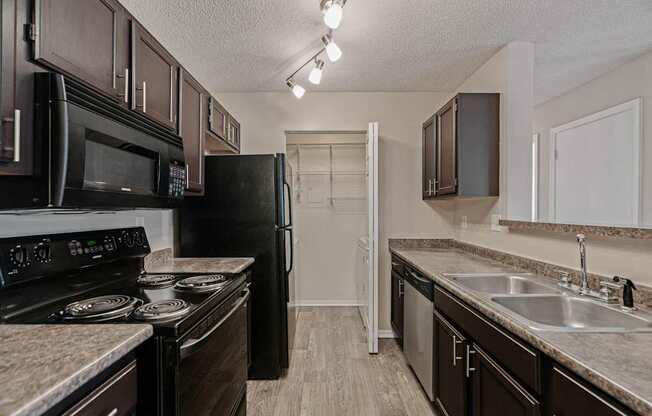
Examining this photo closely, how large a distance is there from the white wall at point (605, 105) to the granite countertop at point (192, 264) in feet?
10.3

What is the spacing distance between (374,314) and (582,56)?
2.73 metres

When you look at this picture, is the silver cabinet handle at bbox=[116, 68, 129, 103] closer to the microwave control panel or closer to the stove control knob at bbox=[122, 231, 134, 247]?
the microwave control panel

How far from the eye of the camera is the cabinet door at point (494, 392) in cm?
106

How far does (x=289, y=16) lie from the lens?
197 cm

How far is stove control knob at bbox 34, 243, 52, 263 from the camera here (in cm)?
122

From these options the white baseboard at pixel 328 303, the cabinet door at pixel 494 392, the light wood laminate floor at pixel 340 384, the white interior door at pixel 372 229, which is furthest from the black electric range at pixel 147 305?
the white baseboard at pixel 328 303

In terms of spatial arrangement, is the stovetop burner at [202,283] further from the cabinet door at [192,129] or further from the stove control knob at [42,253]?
the cabinet door at [192,129]

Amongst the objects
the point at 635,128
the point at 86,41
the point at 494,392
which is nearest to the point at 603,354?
the point at 494,392

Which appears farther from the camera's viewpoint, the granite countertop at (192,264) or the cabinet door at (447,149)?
the cabinet door at (447,149)

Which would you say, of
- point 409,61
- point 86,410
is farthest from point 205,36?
point 86,410

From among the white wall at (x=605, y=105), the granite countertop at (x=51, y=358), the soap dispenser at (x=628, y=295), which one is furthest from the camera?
the white wall at (x=605, y=105)

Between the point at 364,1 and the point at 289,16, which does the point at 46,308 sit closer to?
the point at 289,16

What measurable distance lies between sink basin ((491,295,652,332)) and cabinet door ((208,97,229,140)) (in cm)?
227

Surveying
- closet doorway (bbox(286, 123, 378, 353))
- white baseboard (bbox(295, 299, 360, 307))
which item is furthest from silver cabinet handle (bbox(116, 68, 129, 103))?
white baseboard (bbox(295, 299, 360, 307))
